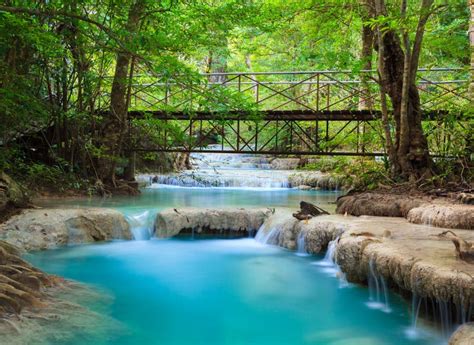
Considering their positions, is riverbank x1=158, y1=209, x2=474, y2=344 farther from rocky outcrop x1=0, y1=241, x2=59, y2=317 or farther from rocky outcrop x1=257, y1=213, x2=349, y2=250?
rocky outcrop x1=0, y1=241, x2=59, y2=317

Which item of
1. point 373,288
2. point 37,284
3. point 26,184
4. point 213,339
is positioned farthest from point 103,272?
point 26,184

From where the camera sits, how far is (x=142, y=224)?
911 centimetres

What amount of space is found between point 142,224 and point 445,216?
202 inches

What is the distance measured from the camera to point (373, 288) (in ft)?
17.7

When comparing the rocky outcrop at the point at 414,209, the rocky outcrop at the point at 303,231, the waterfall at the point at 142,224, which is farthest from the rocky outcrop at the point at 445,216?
the waterfall at the point at 142,224

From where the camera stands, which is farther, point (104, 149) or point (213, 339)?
point (104, 149)

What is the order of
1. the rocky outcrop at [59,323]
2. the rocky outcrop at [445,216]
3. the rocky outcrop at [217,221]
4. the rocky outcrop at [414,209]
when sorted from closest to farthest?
the rocky outcrop at [59,323] < the rocky outcrop at [445,216] < the rocky outcrop at [414,209] < the rocky outcrop at [217,221]

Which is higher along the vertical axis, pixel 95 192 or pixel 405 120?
pixel 405 120

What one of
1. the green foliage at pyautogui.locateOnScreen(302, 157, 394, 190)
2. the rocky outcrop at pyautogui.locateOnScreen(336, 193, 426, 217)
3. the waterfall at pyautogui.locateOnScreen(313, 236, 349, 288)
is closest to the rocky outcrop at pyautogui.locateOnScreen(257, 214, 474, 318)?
the waterfall at pyautogui.locateOnScreen(313, 236, 349, 288)

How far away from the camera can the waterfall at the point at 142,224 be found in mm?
8906

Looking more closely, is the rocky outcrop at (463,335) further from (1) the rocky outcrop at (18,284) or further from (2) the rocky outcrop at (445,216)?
(1) the rocky outcrop at (18,284)

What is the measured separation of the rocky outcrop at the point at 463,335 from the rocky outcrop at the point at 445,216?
Result: 281 cm

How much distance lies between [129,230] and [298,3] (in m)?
6.73

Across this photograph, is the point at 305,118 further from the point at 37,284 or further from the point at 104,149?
the point at 37,284
